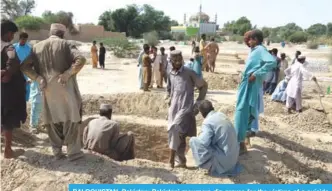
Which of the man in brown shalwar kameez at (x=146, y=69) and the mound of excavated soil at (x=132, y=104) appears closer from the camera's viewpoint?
the mound of excavated soil at (x=132, y=104)

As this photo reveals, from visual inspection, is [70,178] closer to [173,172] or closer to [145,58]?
[173,172]

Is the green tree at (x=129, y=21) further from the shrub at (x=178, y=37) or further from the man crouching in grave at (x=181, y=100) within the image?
the man crouching in grave at (x=181, y=100)

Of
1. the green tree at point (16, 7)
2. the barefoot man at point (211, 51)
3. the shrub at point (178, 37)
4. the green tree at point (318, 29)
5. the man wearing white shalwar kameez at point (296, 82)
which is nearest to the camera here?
the man wearing white shalwar kameez at point (296, 82)

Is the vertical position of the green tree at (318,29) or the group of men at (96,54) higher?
the green tree at (318,29)

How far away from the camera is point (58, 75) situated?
4332 mm

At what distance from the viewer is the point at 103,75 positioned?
1537cm

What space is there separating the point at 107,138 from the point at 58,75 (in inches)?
47.3

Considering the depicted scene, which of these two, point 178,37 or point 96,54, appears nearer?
point 96,54

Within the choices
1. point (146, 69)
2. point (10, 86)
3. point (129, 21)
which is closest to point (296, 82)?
point (146, 69)

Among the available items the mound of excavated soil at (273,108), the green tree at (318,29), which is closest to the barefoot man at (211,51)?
the mound of excavated soil at (273,108)

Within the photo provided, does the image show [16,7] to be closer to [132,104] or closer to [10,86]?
[132,104]

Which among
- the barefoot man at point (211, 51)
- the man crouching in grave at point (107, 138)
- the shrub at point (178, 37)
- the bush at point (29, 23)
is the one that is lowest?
the man crouching in grave at point (107, 138)

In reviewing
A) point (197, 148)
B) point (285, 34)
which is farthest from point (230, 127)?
point (285, 34)

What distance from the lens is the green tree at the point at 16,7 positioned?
4817cm
